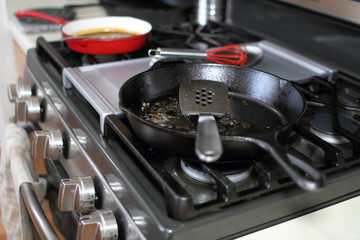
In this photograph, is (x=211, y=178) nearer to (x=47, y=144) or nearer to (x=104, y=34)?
(x=47, y=144)

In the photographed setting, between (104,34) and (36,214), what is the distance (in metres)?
0.54

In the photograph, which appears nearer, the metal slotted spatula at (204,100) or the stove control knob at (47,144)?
the metal slotted spatula at (204,100)

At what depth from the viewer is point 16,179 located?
0.75 metres

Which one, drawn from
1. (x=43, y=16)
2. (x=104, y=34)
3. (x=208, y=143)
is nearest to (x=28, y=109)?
(x=104, y=34)

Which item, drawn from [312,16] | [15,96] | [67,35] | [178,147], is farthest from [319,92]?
[15,96]

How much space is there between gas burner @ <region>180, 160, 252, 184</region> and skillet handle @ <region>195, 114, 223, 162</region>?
0.09 metres

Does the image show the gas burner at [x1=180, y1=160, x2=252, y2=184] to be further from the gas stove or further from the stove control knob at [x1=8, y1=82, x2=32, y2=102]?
the stove control knob at [x1=8, y1=82, x2=32, y2=102]

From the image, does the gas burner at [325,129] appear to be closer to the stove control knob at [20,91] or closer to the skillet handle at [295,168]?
the skillet handle at [295,168]

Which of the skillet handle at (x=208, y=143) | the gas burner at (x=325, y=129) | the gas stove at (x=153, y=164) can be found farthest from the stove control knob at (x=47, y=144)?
the gas burner at (x=325, y=129)

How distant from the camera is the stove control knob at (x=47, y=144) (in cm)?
73

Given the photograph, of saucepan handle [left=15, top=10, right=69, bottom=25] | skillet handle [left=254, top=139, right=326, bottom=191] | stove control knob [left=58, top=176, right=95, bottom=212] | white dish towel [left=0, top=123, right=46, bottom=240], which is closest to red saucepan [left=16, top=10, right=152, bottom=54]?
saucepan handle [left=15, top=10, right=69, bottom=25]

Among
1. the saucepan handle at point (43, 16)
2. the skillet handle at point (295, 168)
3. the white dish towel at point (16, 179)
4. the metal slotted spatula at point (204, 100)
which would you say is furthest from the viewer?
the saucepan handle at point (43, 16)

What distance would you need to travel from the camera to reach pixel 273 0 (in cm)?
110

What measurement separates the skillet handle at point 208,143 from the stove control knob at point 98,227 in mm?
185
